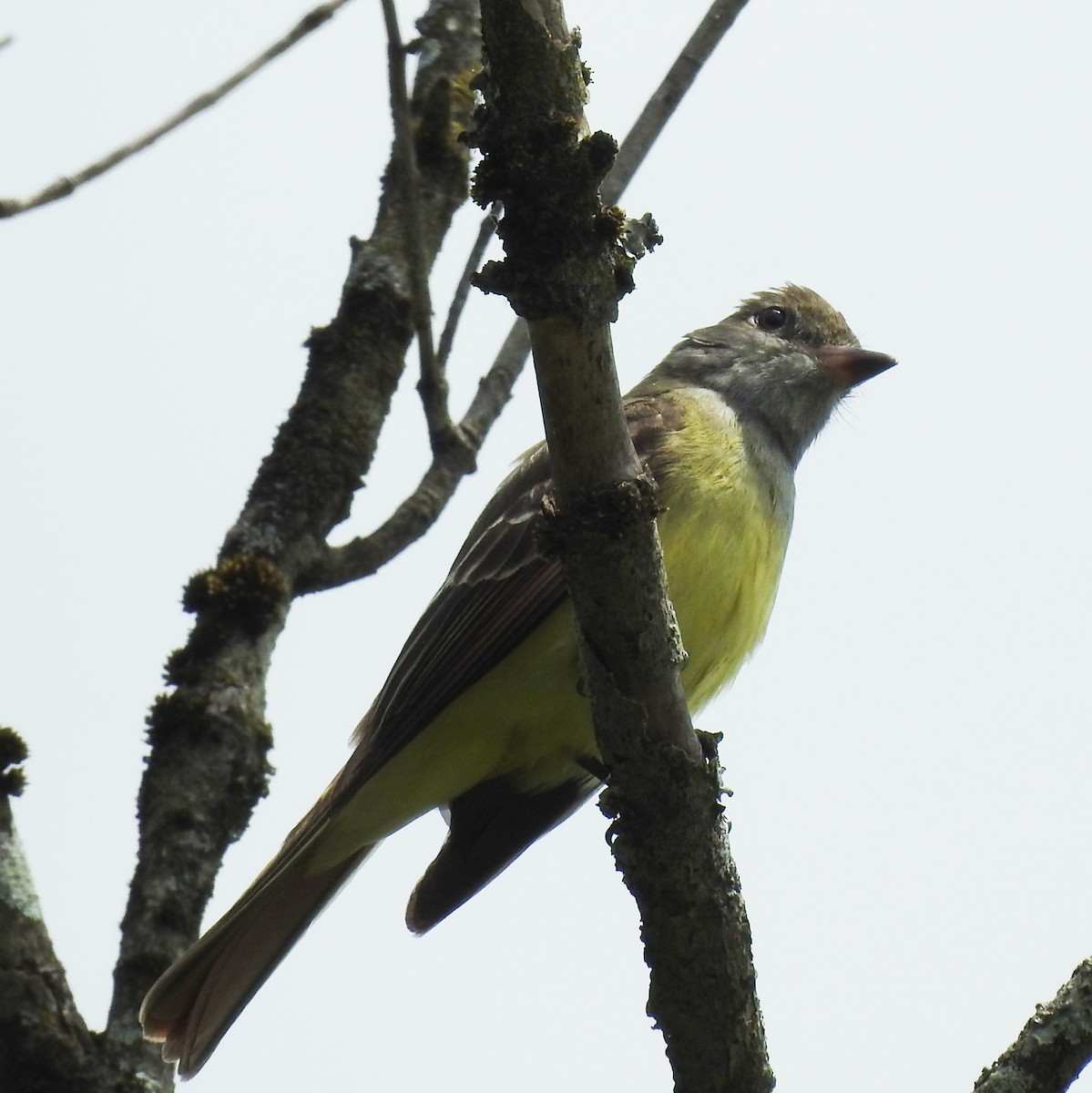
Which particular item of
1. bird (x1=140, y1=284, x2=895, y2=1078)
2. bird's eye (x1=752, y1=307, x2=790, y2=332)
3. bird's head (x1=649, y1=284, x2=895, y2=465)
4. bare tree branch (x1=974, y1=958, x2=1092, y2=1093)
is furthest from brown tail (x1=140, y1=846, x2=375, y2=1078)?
bird's eye (x1=752, y1=307, x2=790, y2=332)

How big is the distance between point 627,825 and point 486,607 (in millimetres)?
1620

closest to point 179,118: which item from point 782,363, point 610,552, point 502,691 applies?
point 610,552

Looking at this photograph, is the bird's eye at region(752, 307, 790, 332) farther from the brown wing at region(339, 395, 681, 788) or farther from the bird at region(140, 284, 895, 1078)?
the brown wing at region(339, 395, 681, 788)

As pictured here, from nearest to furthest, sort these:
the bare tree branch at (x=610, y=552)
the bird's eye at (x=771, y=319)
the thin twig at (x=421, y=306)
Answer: the bare tree branch at (x=610, y=552) → the thin twig at (x=421, y=306) → the bird's eye at (x=771, y=319)

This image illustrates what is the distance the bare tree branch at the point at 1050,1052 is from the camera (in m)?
3.44

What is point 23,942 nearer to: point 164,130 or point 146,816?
point 146,816

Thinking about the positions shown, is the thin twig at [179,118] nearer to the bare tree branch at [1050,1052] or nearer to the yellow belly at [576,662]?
the yellow belly at [576,662]

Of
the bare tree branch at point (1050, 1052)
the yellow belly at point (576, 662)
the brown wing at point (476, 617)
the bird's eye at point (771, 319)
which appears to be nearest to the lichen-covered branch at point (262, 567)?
the brown wing at point (476, 617)

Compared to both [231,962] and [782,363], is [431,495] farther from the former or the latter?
[782,363]

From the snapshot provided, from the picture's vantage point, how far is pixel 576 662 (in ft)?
17.0

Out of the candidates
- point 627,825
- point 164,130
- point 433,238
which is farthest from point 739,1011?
point 433,238

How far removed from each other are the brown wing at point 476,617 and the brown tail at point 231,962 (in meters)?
0.47

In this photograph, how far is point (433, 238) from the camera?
660cm

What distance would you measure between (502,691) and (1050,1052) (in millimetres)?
2397
